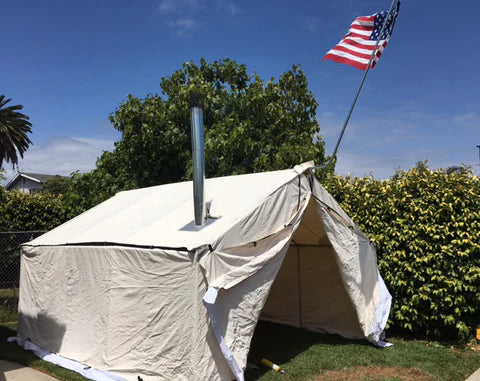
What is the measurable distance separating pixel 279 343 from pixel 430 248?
9.61 ft

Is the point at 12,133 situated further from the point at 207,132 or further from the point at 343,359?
the point at 343,359

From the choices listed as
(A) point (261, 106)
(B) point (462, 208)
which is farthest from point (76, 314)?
(A) point (261, 106)

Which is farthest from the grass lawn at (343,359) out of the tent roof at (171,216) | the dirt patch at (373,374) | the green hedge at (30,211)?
the green hedge at (30,211)

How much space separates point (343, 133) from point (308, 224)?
1.85 meters

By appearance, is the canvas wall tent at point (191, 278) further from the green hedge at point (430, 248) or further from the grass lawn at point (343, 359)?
the green hedge at point (430, 248)

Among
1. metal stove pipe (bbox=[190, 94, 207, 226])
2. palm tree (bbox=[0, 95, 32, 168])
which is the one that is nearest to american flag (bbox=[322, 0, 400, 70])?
metal stove pipe (bbox=[190, 94, 207, 226])

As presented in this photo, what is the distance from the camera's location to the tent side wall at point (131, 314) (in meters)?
4.66

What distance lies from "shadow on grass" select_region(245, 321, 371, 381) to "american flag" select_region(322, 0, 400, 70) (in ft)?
16.2

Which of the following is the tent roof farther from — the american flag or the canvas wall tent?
the american flag

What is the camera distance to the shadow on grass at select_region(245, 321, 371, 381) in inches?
241

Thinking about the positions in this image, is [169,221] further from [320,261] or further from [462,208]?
[462,208]

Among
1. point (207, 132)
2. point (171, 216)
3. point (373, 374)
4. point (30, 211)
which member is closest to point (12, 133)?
point (30, 211)

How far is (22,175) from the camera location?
3822cm

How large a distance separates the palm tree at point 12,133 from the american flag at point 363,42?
12.4m
